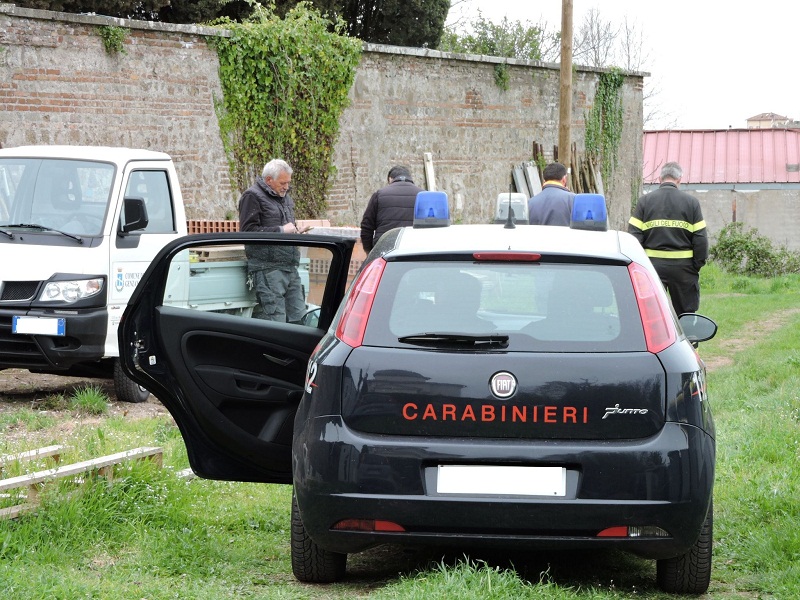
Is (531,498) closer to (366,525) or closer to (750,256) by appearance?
(366,525)

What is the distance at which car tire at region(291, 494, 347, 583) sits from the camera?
4848 mm

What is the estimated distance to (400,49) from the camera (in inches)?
808

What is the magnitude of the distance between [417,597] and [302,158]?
14.9m

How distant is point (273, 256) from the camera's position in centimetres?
847

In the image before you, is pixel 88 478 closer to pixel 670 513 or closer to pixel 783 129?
pixel 670 513

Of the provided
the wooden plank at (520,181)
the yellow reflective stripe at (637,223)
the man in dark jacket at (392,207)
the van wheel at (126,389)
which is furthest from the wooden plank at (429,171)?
the van wheel at (126,389)

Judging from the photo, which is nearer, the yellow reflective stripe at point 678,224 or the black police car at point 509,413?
the black police car at point 509,413

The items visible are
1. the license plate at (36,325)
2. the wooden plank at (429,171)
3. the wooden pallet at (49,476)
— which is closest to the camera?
the wooden pallet at (49,476)

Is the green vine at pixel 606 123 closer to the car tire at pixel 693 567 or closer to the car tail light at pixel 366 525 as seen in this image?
the car tire at pixel 693 567

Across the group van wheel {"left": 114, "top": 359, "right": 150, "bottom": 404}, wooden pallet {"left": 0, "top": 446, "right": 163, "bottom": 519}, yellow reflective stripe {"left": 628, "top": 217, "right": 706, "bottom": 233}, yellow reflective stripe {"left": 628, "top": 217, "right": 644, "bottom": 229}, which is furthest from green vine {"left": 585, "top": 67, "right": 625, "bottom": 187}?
wooden pallet {"left": 0, "top": 446, "right": 163, "bottom": 519}

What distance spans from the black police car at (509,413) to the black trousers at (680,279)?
6.22 metres

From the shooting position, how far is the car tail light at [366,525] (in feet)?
14.6

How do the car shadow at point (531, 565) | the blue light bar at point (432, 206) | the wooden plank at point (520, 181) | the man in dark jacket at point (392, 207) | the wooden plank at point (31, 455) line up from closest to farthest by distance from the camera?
the car shadow at point (531, 565)
the wooden plank at point (31, 455)
the blue light bar at point (432, 206)
the man in dark jacket at point (392, 207)
the wooden plank at point (520, 181)

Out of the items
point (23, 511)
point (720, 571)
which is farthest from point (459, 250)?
point (23, 511)
